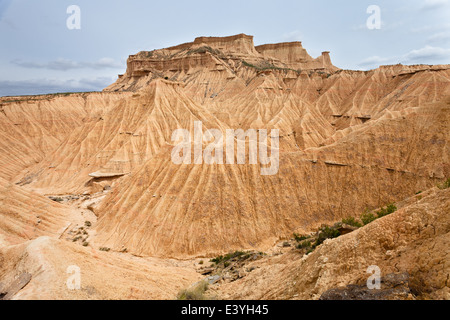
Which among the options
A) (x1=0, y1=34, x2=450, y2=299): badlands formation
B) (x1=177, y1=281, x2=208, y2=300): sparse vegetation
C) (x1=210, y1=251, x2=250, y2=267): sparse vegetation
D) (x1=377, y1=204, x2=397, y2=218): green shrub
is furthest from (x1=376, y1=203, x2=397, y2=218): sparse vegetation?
(x1=177, y1=281, x2=208, y2=300): sparse vegetation

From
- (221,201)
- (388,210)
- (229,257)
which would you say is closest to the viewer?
(388,210)

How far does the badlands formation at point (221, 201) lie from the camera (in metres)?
8.00

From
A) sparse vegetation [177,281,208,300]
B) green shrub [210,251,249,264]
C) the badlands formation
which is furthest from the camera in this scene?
green shrub [210,251,249,264]

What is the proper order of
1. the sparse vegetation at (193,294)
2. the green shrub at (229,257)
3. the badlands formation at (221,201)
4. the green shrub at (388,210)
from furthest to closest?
the green shrub at (229,257) → the green shrub at (388,210) → the sparse vegetation at (193,294) → the badlands formation at (221,201)

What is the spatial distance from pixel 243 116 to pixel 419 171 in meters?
45.7

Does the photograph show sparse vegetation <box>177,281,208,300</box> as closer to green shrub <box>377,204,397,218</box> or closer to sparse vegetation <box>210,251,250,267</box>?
sparse vegetation <box>210,251,250,267</box>

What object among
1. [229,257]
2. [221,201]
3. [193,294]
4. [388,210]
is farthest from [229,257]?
A: [388,210]

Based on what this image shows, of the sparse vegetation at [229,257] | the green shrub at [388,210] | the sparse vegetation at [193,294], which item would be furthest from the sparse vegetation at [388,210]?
the sparse vegetation at [193,294]

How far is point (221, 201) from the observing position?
2172cm

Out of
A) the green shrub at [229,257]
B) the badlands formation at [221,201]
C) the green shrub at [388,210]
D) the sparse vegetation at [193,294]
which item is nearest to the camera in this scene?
the badlands formation at [221,201]

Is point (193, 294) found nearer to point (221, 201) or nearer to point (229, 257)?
point (229, 257)

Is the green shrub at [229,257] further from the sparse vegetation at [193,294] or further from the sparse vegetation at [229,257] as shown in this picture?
the sparse vegetation at [193,294]

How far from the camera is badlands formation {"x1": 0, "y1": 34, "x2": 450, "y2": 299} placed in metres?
8.00

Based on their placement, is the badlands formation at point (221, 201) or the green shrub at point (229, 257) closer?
the badlands formation at point (221, 201)
